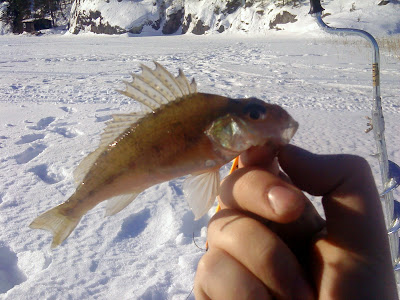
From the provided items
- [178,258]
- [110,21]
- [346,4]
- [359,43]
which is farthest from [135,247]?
[110,21]

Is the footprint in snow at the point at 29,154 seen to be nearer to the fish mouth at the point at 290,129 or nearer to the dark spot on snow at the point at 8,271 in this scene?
the dark spot on snow at the point at 8,271

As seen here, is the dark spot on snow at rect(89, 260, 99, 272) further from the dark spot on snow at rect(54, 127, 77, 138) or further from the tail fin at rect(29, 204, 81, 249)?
the dark spot on snow at rect(54, 127, 77, 138)

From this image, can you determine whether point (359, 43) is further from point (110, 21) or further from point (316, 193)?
point (110, 21)

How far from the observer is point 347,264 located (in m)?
1.16

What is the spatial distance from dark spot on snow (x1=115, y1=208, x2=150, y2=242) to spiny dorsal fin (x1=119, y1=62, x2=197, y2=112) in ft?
5.08

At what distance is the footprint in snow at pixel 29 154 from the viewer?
11.4 feet

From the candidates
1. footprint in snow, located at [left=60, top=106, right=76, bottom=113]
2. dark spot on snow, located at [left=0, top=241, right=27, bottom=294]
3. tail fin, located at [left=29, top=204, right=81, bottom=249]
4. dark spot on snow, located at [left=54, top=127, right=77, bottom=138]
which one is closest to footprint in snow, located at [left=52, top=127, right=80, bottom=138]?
dark spot on snow, located at [left=54, top=127, right=77, bottom=138]

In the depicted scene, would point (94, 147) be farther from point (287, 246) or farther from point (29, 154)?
point (287, 246)

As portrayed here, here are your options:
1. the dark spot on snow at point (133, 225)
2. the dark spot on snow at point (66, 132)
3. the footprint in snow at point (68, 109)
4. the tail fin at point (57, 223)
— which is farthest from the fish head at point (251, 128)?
the footprint in snow at point (68, 109)

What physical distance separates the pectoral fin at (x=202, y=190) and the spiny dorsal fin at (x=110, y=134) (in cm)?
30

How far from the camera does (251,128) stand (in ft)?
3.42

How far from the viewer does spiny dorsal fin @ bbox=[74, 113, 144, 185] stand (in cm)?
109

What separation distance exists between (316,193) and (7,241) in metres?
2.11

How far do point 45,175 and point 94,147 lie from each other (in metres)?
0.73
